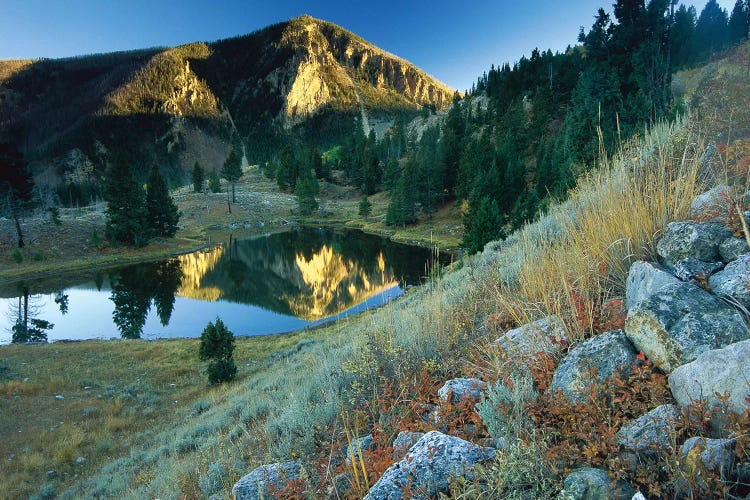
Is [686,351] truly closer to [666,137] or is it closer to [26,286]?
[666,137]

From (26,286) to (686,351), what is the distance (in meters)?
50.3

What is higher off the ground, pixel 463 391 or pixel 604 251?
pixel 604 251

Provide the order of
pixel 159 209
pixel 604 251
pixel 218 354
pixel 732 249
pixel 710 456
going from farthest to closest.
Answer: pixel 159 209
pixel 218 354
pixel 604 251
pixel 732 249
pixel 710 456

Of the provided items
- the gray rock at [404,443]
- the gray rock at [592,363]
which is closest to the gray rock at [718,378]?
the gray rock at [592,363]

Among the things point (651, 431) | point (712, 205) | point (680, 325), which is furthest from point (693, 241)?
point (651, 431)

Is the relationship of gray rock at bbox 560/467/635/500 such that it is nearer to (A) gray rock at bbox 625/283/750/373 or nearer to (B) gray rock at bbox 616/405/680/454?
(B) gray rock at bbox 616/405/680/454

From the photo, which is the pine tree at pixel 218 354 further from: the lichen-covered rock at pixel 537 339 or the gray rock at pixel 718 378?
the gray rock at pixel 718 378

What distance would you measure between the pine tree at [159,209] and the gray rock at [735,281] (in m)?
62.3

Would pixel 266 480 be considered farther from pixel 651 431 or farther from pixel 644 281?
pixel 644 281

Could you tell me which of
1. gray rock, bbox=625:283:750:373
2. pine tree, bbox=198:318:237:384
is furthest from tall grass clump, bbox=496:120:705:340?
pine tree, bbox=198:318:237:384

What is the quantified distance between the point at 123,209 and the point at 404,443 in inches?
2303

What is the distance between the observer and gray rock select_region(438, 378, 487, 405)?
9.78 feet

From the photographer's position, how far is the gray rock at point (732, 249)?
9.27 ft

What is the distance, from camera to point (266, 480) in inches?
121
